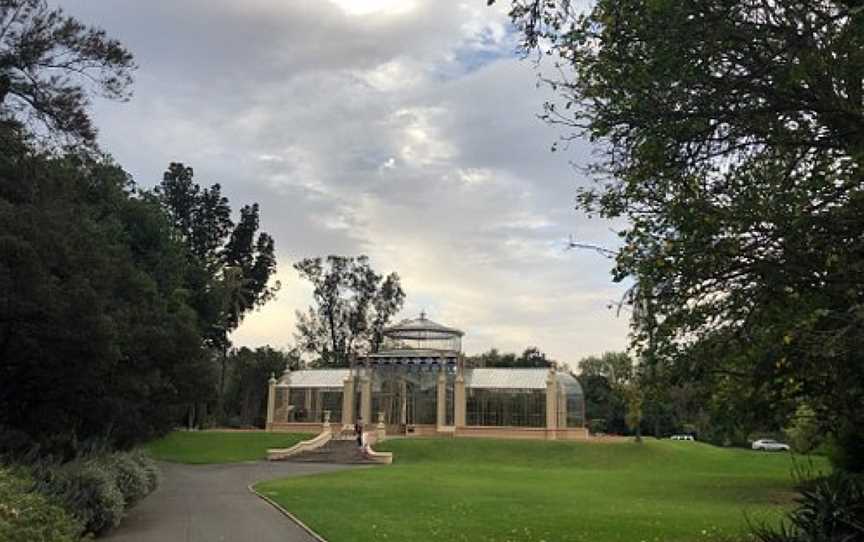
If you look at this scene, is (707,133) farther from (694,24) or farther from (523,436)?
(523,436)

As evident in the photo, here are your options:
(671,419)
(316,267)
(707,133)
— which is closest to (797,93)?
(707,133)

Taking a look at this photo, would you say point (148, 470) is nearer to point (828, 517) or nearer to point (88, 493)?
point (88, 493)

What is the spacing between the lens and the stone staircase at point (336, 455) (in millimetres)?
43809

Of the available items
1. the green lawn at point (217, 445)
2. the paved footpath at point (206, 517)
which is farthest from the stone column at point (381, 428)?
the paved footpath at point (206, 517)

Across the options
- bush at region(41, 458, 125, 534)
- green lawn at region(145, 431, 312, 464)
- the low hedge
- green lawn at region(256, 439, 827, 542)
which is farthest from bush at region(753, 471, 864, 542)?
green lawn at region(145, 431, 312, 464)

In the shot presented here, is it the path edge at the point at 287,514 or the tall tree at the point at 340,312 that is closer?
the path edge at the point at 287,514

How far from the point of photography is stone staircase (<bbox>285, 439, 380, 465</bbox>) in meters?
43.8

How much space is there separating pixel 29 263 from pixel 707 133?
12696 mm

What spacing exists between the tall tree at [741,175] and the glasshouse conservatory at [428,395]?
4559 centimetres

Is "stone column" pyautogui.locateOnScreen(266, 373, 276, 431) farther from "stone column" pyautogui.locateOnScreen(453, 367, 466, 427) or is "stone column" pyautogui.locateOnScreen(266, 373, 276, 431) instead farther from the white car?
the white car

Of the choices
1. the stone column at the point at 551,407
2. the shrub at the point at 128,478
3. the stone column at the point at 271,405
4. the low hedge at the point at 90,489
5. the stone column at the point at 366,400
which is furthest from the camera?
the stone column at the point at 271,405

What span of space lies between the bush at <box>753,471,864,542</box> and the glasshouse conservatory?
4437 cm

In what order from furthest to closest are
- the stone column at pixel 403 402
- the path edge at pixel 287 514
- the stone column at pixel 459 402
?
the stone column at pixel 403 402
the stone column at pixel 459 402
the path edge at pixel 287 514

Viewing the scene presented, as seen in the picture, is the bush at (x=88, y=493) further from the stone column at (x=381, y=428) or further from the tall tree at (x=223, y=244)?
the tall tree at (x=223, y=244)
